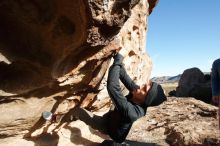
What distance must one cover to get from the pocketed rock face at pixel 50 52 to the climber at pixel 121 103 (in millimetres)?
416

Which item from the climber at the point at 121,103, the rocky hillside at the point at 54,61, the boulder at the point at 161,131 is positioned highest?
the rocky hillside at the point at 54,61

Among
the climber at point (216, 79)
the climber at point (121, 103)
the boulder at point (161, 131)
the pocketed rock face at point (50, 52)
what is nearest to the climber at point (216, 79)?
the climber at point (216, 79)

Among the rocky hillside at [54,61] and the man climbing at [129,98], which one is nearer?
the rocky hillside at [54,61]

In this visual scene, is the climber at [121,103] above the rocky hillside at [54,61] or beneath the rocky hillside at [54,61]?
beneath

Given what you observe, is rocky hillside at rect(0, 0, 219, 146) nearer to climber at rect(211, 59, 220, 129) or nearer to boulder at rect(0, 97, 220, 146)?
boulder at rect(0, 97, 220, 146)

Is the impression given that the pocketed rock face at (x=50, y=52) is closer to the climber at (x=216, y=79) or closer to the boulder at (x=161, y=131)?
the boulder at (x=161, y=131)

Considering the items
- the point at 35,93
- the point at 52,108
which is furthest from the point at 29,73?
the point at 52,108

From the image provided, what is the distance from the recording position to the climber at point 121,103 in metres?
6.35

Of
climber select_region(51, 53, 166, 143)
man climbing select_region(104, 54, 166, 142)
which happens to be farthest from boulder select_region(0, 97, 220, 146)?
man climbing select_region(104, 54, 166, 142)

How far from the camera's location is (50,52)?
607cm

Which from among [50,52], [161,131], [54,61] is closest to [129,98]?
[54,61]

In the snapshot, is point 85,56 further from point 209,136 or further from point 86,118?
point 209,136

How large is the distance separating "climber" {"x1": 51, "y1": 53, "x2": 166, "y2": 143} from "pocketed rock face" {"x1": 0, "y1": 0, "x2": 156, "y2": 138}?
0.42 metres

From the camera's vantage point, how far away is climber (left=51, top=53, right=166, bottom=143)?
635cm
